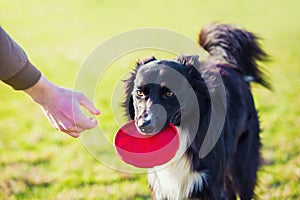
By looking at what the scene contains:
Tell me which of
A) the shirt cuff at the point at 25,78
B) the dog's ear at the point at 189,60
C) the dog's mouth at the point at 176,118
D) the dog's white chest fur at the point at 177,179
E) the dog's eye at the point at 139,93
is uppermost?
the shirt cuff at the point at 25,78

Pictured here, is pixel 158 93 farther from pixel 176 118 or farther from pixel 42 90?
pixel 42 90

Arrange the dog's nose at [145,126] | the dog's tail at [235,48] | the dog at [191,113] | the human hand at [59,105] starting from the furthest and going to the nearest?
the dog's tail at [235,48] → the dog at [191,113] → the dog's nose at [145,126] → the human hand at [59,105]

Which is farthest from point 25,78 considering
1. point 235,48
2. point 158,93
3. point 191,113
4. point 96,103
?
point 96,103

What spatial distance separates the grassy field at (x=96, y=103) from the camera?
17.0 feet

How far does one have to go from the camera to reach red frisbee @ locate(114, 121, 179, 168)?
3.47 metres

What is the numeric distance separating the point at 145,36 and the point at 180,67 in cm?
127

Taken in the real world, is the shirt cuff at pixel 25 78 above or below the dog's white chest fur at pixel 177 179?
above

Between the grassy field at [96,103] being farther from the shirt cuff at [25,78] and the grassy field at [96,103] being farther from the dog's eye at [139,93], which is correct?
the shirt cuff at [25,78]

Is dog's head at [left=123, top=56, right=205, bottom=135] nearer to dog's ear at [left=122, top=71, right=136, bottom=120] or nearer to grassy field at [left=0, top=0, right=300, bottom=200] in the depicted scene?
dog's ear at [left=122, top=71, right=136, bottom=120]

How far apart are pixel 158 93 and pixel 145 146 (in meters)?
0.38

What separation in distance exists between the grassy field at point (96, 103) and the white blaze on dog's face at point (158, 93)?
5.20 ft

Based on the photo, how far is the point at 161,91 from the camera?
356 centimetres

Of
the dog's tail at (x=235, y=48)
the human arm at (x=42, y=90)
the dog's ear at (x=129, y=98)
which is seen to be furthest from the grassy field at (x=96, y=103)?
the human arm at (x=42, y=90)

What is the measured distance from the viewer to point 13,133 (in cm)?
704
